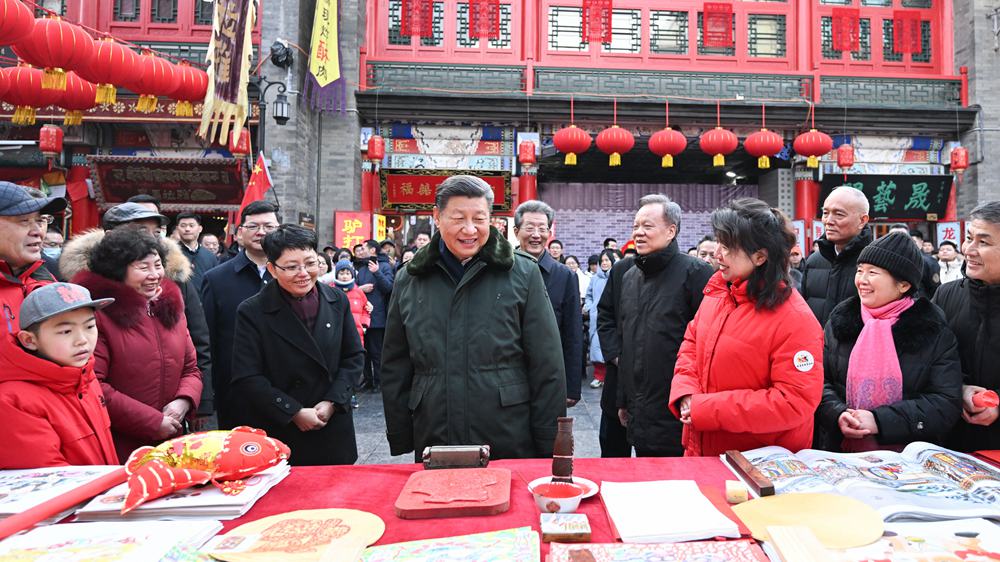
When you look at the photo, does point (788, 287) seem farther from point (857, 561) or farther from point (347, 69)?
point (347, 69)

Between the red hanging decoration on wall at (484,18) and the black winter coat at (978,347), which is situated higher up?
the red hanging decoration on wall at (484,18)

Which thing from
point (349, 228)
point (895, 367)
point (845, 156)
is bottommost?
point (895, 367)

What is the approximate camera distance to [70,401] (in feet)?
5.94

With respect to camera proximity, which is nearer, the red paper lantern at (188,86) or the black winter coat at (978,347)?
the black winter coat at (978,347)

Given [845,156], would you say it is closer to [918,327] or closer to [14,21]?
[918,327]

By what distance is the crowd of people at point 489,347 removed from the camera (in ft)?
5.93

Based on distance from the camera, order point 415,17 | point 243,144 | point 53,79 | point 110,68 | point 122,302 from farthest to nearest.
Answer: point 415,17 → point 243,144 → point 110,68 → point 53,79 → point 122,302

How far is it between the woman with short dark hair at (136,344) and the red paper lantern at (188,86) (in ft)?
16.7

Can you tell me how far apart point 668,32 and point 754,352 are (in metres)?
9.71

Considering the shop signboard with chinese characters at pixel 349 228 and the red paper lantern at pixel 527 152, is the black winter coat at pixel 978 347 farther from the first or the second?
the shop signboard with chinese characters at pixel 349 228

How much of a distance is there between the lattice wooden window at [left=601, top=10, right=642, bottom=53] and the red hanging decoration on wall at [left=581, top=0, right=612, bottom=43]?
1.69ft

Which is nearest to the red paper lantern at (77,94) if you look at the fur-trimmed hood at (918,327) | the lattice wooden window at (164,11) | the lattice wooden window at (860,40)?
the lattice wooden window at (164,11)

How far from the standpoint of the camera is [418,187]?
32.1 feet

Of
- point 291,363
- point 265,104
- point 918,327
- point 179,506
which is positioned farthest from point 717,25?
point 179,506
